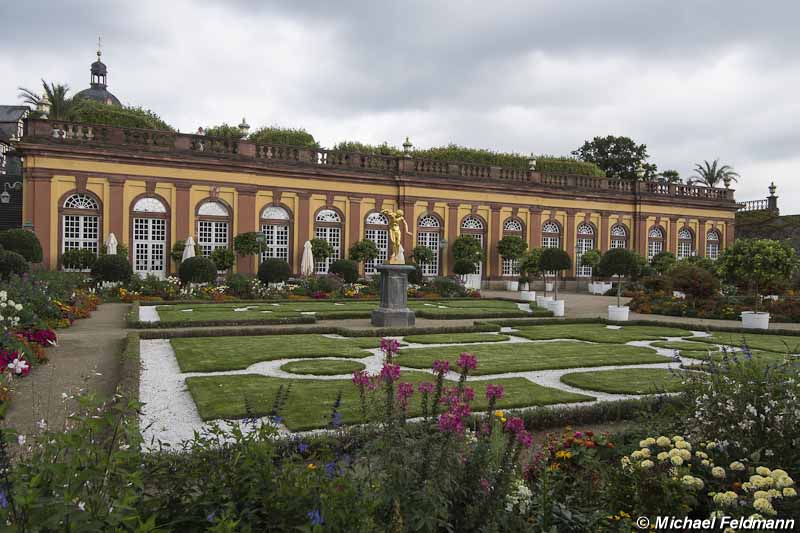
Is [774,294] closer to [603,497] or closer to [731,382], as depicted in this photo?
[731,382]

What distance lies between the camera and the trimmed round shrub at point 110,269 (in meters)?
20.9

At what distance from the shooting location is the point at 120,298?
19.8m

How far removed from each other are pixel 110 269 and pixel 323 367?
48.2 ft

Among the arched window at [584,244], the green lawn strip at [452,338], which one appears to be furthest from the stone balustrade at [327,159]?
the green lawn strip at [452,338]

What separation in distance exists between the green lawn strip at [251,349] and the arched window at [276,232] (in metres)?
14.1

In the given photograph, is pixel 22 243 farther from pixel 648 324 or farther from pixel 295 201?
pixel 648 324

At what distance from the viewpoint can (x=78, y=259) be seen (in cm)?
2197

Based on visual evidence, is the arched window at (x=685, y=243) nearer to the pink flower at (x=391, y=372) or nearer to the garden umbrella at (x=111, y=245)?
the garden umbrella at (x=111, y=245)

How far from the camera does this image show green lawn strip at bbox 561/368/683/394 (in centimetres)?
807

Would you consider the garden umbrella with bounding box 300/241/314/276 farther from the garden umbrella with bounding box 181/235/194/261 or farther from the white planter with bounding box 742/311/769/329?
the white planter with bounding box 742/311/769/329

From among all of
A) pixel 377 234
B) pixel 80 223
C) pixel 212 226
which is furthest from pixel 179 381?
pixel 377 234

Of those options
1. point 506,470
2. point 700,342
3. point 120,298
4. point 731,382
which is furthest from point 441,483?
point 120,298

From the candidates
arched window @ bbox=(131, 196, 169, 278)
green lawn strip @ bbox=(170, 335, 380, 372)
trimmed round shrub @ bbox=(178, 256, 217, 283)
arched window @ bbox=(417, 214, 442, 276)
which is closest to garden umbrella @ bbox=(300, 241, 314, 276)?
trimmed round shrub @ bbox=(178, 256, 217, 283)

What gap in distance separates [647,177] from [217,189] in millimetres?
36501
